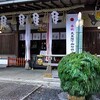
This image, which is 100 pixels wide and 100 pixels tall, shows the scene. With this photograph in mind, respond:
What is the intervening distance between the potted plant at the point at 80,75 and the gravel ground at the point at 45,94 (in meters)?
1.29

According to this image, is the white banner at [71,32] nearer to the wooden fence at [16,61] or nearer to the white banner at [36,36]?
the white banner at [36,36]

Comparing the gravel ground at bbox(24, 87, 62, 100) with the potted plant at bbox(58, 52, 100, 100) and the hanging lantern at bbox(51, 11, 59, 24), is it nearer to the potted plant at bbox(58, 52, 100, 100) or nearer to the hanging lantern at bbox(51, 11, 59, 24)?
the potted plant at bbox(58, 52, 100, 100)

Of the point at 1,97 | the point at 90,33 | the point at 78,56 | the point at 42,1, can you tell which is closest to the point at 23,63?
the point at 90,33

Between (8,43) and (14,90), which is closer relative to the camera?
(14,90)

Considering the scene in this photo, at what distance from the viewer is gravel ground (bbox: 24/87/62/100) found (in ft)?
27.8

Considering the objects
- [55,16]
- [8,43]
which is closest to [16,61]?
[8,43]

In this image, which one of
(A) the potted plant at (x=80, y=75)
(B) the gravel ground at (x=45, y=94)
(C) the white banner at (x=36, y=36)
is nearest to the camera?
(A) the potted plant at (x=80, y=75)

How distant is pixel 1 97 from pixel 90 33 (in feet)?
26.4

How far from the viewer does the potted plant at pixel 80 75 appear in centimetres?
716

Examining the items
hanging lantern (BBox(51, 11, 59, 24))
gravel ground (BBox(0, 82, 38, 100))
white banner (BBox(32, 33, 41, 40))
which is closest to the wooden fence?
white banner (BBox(32, 33, 41, 40))

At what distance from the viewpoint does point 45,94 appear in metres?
9.02

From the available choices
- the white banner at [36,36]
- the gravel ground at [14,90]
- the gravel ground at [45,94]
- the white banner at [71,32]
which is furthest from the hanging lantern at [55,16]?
the gravel ground at [45,94]

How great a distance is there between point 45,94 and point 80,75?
2.38m

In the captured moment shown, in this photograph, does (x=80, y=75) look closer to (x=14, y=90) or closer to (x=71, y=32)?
(x=14, y=90)
